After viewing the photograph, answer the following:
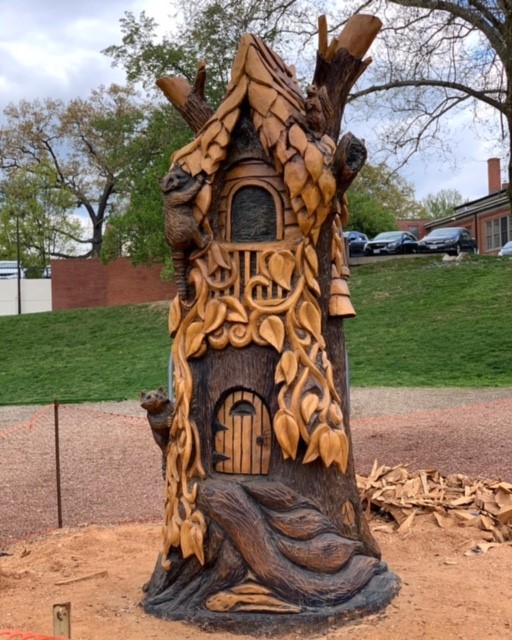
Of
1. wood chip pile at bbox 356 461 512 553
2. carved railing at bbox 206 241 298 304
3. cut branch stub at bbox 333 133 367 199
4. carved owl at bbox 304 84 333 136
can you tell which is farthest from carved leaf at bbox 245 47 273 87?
wood chip pile at bbox 356 461 512 553

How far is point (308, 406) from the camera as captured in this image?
406 cm

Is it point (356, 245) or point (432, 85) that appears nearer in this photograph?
point (432, 85)

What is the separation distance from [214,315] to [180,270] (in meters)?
0.33

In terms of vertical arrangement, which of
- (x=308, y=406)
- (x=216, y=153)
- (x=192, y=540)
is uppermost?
(x=216, y=153)

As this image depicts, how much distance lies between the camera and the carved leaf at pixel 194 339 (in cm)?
425

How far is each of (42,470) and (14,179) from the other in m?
33.9

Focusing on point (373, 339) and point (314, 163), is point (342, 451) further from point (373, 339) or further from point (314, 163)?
point (373, 339)

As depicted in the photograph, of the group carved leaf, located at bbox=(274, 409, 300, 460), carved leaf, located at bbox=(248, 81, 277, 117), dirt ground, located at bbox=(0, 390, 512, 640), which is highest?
carved leaf, located at bbox=(248, 81, 277, 117)

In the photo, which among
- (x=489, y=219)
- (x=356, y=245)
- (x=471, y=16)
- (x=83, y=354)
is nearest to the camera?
(x=471, y=16)

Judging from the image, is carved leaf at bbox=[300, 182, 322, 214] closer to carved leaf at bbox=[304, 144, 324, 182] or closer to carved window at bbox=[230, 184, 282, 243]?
carved leaf at bbox=[304, 144, 324, 182]

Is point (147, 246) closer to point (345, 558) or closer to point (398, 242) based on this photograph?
point (398, 242)

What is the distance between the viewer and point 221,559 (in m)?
4.01

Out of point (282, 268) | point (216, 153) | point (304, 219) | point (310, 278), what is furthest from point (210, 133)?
point (310, 278)

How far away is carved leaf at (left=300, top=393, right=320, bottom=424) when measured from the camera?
4.05 m
